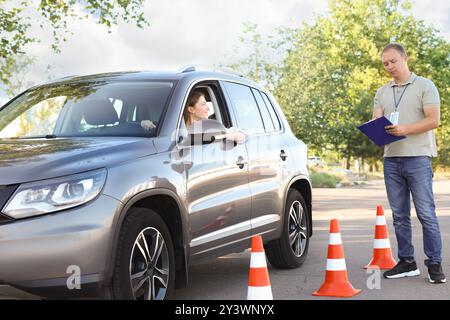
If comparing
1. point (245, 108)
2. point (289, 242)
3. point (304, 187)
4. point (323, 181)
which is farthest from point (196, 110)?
point (323, 181)

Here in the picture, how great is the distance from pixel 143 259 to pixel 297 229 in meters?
3.23

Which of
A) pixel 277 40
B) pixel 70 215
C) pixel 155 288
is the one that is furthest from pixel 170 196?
pixel 277 40

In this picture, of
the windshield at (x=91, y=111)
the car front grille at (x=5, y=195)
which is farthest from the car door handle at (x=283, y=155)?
the car front grille at (x=5, y=195)

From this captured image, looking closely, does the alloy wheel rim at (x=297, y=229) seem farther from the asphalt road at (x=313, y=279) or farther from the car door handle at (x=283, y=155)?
the car door handle at (x=283, y=155)

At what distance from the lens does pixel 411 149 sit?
290 inches

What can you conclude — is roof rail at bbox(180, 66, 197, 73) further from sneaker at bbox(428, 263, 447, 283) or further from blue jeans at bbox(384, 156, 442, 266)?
sneaker at bbox(428, 263, 447, 283)

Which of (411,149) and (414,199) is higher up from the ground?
(411,149)

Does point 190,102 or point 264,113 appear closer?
point 190,102

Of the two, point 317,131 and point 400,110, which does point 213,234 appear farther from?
point 317,131

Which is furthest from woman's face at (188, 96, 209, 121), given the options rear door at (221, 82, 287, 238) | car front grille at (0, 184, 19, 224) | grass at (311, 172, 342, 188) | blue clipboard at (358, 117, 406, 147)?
grass at (311, 172, 342, 188)

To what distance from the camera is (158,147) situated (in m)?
5.61

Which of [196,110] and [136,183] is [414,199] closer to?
[196,110]

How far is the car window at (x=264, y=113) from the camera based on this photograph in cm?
792

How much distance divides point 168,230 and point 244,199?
1245mm
